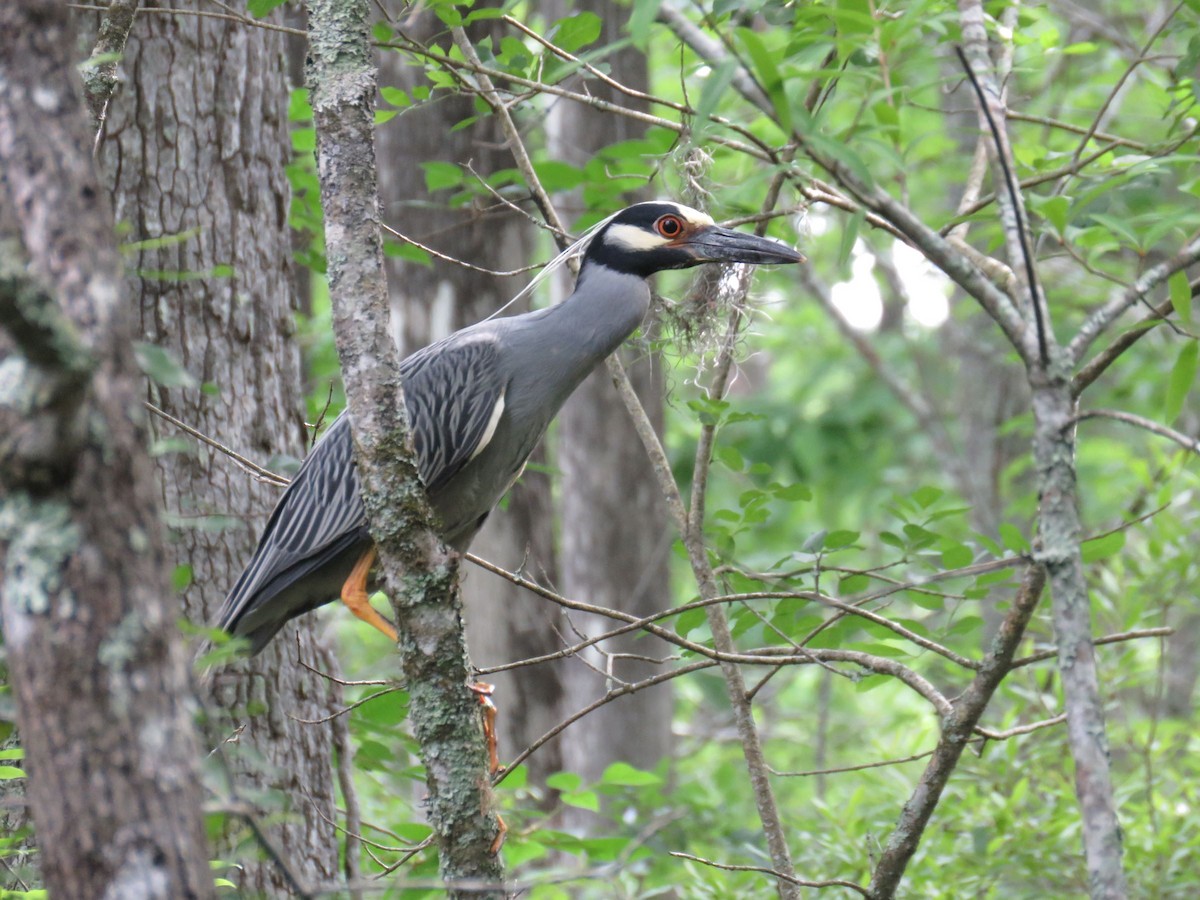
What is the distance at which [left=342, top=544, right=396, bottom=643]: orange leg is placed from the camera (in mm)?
3172

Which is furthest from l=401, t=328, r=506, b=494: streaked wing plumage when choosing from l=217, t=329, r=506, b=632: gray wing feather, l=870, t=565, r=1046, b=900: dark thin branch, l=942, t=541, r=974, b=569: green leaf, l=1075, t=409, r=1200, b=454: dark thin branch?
l=1075, t=409, r=1200, b=454: dark thin branch

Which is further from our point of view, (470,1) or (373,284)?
(470,1)

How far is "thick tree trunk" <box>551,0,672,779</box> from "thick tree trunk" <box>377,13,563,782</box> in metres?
0.26

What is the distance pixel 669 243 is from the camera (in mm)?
3338

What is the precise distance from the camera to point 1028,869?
11.4 feet

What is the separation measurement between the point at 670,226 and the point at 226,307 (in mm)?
1425

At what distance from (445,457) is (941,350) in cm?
853

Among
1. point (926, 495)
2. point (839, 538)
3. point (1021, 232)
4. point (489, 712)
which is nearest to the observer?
point (1021, 232)

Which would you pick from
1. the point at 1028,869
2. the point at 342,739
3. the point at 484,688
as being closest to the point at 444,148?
the point at 342,739

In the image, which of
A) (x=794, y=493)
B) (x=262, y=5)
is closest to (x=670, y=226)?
(x=794, y=493)

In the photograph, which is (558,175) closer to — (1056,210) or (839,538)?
(839,538)

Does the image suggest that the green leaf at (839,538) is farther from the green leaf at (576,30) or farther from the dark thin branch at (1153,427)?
the green leaf at (576,30)

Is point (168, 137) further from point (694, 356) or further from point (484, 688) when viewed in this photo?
point (484, 688)

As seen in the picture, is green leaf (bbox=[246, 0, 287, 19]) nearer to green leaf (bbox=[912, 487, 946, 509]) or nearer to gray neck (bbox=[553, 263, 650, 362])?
gray neck (bbox=[553, 263, 650, 362])
